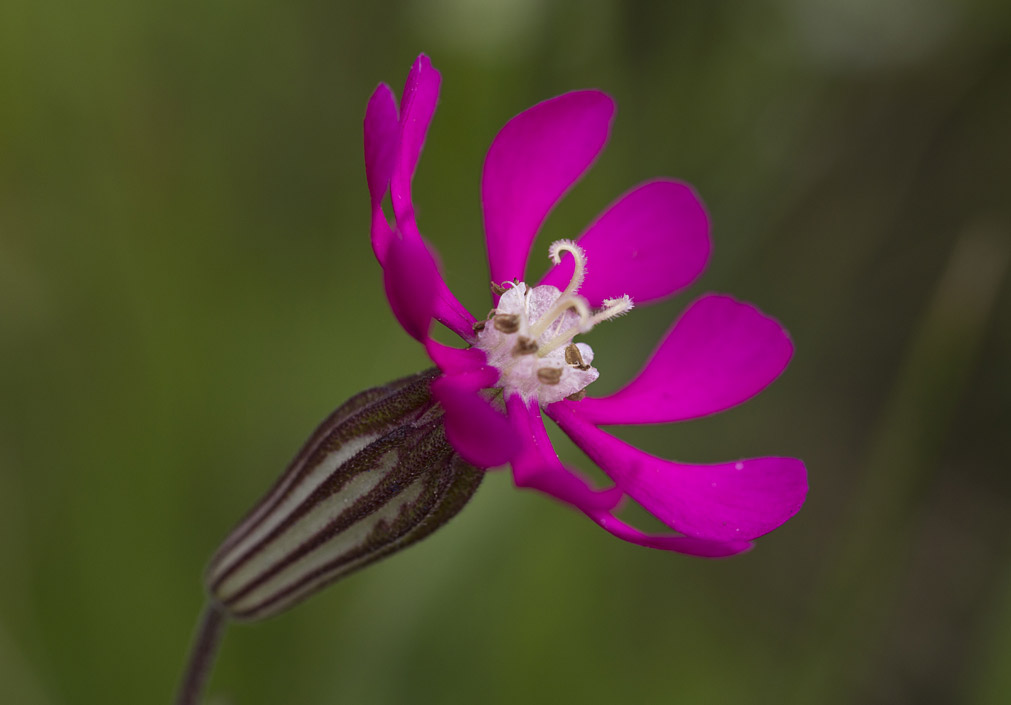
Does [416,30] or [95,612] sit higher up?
[416,30]

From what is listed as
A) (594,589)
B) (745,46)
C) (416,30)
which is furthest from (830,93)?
(594,589)

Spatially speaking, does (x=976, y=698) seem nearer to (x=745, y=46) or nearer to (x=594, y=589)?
(x=594, y=589)

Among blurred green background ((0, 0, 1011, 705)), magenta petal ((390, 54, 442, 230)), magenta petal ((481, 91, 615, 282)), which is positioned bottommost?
blurred green background ((0, 0, 1011, 705))

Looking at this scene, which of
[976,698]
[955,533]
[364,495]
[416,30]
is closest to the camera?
[364,495]

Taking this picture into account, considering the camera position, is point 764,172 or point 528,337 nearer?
point 528,337

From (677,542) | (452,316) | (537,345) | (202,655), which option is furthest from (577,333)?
(202,655)

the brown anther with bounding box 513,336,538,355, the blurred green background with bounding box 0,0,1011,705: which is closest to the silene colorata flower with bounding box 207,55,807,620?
the brown anther with bounding box 513,336,538,355

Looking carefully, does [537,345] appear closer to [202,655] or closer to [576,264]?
[576,264]

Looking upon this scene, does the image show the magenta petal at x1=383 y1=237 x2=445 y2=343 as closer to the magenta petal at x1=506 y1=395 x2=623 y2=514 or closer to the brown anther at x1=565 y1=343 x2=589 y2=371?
the magenta petal at x1=506 y1=395 x2=623 y2=514
